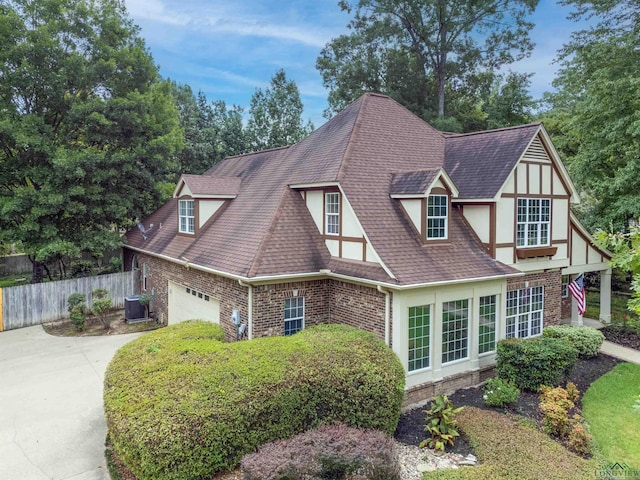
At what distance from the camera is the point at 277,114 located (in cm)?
3794

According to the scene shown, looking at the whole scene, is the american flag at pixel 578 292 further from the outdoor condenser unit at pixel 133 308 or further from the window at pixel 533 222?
the outdoor condenser unit at pixel 133 308

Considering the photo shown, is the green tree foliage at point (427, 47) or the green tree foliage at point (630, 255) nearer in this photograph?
the green tree foliage at point (630, 255)

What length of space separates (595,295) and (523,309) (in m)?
12.8

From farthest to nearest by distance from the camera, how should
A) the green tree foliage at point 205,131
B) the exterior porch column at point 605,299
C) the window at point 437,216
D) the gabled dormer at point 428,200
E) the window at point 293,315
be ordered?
the green tree foliage at point 205,131 < the exterior porch column at point 605,299 < the window at point 437,216 < the window at point 293,315 < the gabled dormer at point 428,200

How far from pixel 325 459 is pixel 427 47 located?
1287 inches

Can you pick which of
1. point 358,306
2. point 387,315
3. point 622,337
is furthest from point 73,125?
point 622,337

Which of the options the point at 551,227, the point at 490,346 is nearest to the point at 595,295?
the point at 551,227

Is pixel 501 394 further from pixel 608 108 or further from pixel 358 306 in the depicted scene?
pixel 608 108

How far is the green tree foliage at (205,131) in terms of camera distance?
105 ft

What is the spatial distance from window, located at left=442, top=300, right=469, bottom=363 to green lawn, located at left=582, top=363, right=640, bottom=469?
325 cm

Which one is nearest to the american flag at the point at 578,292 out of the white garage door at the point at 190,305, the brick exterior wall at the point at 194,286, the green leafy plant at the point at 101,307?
the brick exterior wall at the point at 194,286

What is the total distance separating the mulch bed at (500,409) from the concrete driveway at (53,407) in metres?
6.22

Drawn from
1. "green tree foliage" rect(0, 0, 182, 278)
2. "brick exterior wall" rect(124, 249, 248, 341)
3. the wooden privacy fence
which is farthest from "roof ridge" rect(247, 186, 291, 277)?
the wooden privacy fence

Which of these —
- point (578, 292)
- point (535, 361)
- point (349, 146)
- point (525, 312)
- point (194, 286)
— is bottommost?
point (535, 361)
